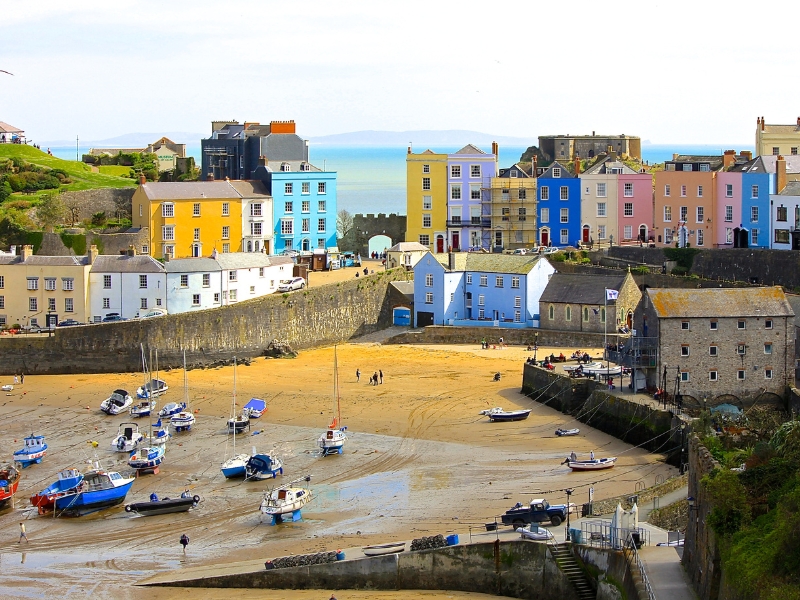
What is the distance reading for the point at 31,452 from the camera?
128ft

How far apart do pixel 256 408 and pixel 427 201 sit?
26170mm

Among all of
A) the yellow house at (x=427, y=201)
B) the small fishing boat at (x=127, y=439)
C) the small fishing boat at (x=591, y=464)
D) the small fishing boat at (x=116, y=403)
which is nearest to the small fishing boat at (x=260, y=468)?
the small fishing boat at (x=127, y=439)

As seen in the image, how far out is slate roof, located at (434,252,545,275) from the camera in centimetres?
5619

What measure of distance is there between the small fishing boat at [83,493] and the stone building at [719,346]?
1564 cm

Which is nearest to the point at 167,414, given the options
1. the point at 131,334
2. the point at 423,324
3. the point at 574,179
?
the point at 131,334

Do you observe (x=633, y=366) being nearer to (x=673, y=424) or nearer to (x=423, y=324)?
(x=673, y=424)

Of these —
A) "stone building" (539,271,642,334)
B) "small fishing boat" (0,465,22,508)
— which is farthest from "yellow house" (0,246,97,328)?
"stone building" (539,271,642,334)

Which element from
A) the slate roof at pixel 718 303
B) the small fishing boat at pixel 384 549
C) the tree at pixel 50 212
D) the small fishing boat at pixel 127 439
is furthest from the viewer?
the tree at pixel 50 212

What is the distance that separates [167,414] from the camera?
43.9 meters

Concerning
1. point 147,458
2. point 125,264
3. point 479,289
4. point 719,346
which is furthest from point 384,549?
point 479,289

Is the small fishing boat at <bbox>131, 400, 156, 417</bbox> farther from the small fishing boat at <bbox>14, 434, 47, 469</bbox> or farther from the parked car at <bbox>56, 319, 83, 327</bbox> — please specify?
the parked car at <bbox>56, 319, 83, 327</bbox>

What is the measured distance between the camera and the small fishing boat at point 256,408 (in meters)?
43.9

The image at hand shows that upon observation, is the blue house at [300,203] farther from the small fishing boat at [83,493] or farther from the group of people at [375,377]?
the small fishing boat at [83,493]

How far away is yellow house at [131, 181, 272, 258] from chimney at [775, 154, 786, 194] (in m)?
23.2
